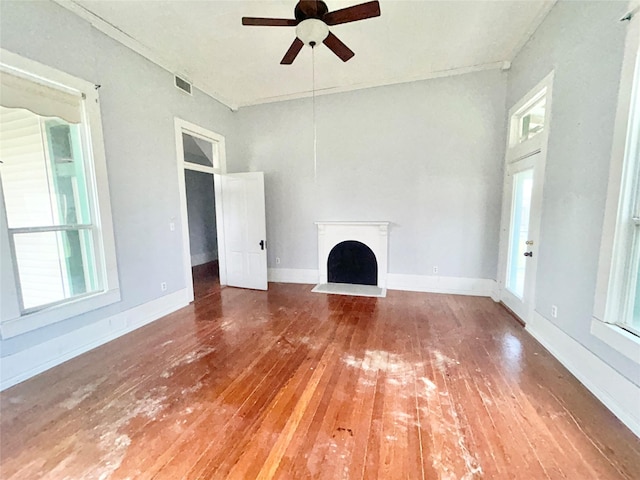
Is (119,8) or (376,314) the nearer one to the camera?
(119,8)

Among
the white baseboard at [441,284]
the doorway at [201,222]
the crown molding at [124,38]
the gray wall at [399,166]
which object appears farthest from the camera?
the doorway at [201,222]

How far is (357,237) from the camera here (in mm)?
4531

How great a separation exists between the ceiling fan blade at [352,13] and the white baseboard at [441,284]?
137 inches

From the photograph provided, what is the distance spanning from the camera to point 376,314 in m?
3.44

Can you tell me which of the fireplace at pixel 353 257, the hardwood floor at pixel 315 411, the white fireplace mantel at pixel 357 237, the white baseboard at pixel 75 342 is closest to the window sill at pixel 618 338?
the hardwood floor at pixel 315 411

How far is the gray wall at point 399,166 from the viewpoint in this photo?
12.8 feet

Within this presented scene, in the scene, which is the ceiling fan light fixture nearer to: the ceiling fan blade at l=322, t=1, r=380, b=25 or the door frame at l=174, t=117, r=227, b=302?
the ceiling fan blade at l=322, t=1, r=380, b=25

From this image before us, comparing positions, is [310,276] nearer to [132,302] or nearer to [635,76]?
[132,302]

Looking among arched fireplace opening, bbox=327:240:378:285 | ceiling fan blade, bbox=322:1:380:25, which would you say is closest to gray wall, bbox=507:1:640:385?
ceiling fan blade, bbox=322:1:380:25

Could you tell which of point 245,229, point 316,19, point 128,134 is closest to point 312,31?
point 316,19

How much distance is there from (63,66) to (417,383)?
421 centimetres

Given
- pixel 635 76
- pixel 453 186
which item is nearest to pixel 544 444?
pixel 635 76

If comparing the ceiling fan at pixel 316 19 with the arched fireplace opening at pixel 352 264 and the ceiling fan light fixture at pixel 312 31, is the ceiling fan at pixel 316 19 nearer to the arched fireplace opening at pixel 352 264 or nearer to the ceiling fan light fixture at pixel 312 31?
the ceiling fan light fixture at pixel 312 31

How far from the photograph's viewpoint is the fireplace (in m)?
4.41
